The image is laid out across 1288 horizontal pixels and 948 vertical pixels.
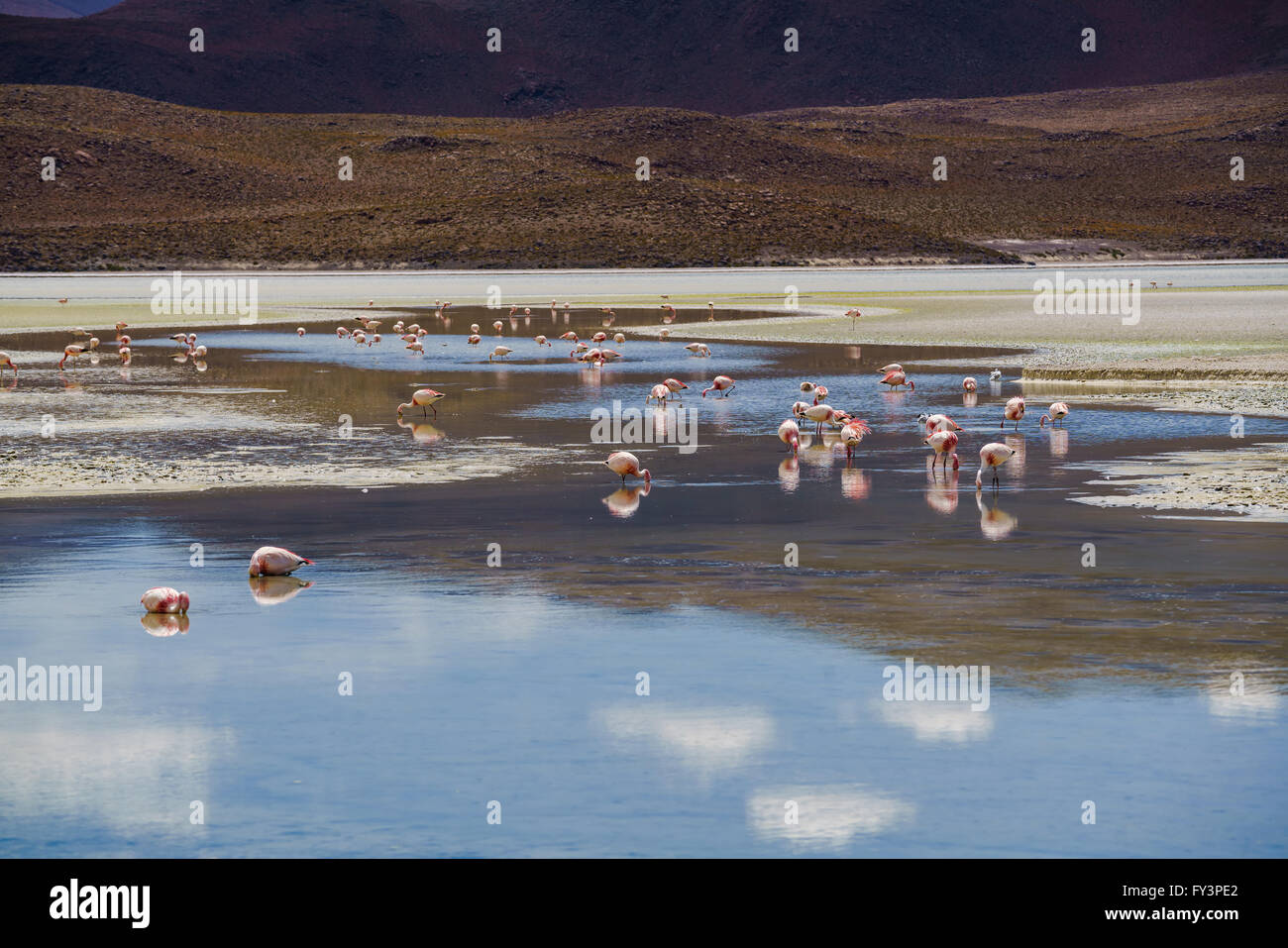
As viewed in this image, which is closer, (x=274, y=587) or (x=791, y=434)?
(x=274, y=587)

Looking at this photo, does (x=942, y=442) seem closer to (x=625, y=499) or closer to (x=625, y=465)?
(x=625, y=465)

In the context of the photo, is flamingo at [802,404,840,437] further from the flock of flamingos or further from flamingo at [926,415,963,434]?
flamingo at [926,415,963,434]

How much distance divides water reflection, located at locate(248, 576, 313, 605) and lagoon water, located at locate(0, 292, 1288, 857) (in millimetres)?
46

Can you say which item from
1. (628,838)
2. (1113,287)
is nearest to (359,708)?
(628,838)

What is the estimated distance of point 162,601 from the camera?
10.3 metres

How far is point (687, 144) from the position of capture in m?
131

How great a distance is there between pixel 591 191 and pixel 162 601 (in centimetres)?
8898

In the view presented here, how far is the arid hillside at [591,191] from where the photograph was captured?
8838 centimetres

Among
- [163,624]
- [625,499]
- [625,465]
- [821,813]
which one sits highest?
[625,465]

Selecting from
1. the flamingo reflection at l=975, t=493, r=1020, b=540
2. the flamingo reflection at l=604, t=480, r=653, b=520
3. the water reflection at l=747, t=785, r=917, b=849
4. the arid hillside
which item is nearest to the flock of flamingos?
the flamingo reflection at l=604, t=480, r=653, b=520

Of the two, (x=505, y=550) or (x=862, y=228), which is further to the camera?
(x=862, y=228)

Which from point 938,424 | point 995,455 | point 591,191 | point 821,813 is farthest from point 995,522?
point 591,191

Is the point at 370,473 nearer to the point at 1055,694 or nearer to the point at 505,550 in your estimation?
the point at 505,550
